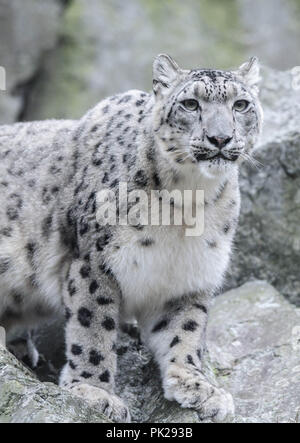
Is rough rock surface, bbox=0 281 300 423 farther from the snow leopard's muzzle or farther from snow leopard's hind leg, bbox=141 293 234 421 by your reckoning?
the snow leopard's muzzle

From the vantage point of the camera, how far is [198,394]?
4461 mm

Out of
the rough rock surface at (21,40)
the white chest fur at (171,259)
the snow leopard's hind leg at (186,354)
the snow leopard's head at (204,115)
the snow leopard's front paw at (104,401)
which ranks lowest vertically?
the snow leopard's front paw at (104,401)

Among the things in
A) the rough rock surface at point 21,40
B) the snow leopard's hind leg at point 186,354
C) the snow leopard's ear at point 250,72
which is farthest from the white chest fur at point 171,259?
the rough rock surface at point 21,40

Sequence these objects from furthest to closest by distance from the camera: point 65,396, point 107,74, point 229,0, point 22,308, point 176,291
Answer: point 229,0 < point 107,74 < point 22,308 < point 176,291 < point 65,396

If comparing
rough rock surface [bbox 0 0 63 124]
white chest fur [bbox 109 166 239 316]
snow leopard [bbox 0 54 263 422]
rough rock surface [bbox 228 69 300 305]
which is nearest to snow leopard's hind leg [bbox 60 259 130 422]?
snow leopard [bbox 0 54 263 422]

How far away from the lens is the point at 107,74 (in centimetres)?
1047

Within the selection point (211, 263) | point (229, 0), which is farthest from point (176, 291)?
point (229, 0)

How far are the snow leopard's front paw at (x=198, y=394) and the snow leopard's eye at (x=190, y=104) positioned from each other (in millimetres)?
1328

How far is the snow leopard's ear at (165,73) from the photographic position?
4648 mm

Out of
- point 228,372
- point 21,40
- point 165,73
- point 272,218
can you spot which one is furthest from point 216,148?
point 21,40

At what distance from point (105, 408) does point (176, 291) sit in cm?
74

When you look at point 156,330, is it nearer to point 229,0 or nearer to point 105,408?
point 105,408

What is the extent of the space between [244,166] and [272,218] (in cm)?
40

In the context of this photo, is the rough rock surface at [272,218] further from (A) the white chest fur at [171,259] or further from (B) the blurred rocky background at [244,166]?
(A) the white chest fur at [171,259]
